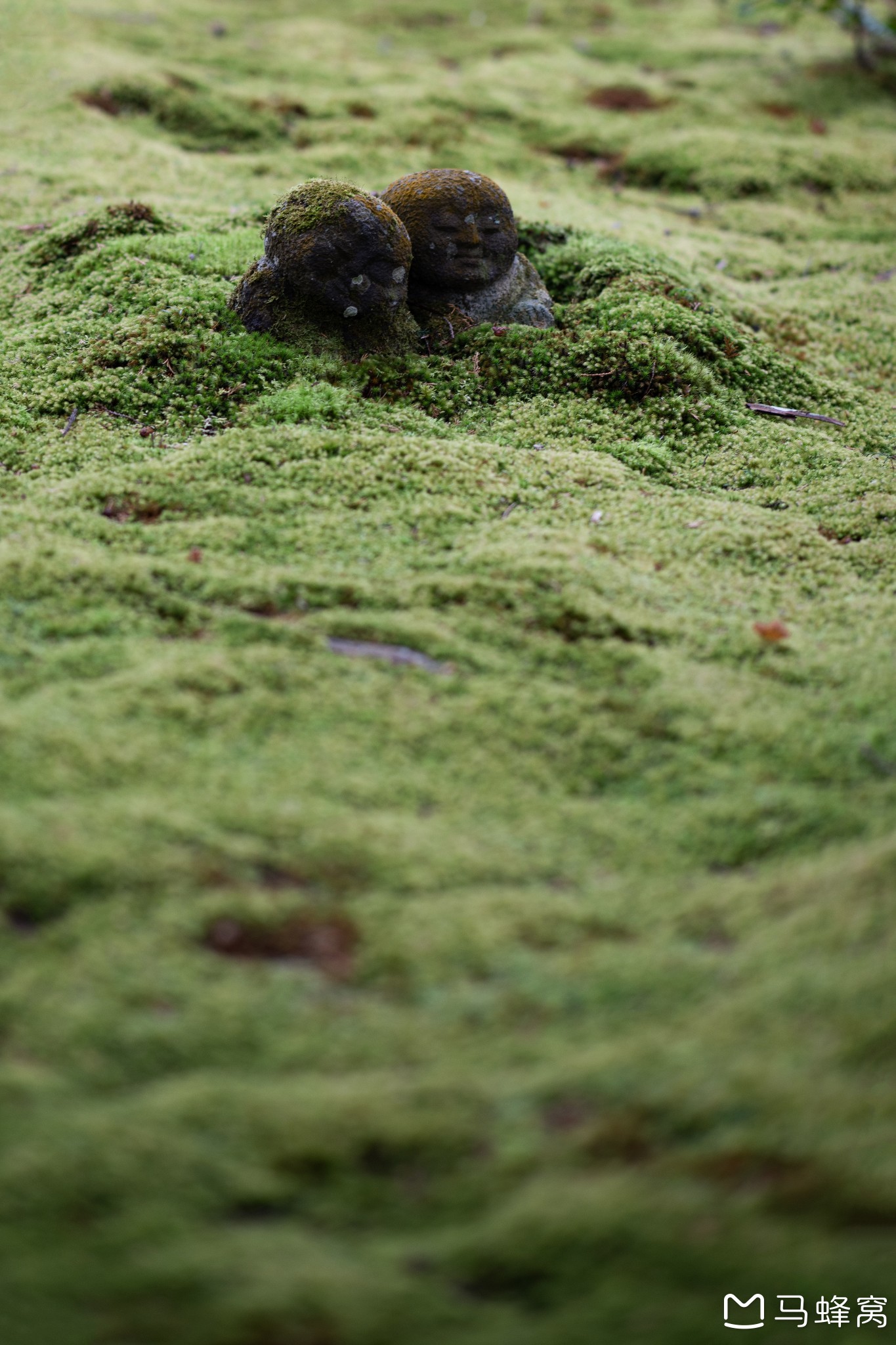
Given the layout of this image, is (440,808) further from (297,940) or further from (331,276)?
(331,276)

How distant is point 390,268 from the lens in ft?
17.9

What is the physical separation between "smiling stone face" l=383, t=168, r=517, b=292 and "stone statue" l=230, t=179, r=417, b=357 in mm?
229

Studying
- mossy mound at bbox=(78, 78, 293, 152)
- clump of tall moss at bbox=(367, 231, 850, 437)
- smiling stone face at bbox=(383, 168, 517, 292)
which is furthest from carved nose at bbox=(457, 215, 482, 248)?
mossy mound at bbox=(78, 78, 293, 152)

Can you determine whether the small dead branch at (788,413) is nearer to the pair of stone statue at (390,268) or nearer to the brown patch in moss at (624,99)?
the pair of stone statue at (390,268)

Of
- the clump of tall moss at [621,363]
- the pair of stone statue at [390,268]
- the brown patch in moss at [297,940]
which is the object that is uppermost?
the pair of stone statue at [390,268]

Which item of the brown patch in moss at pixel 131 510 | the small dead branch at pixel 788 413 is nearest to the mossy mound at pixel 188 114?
the small dead branch at pixel 788 413

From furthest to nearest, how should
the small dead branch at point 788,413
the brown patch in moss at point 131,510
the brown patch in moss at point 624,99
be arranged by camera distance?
the brown patch in moss at point 624,99
the small dead branch at point 788,413
the brown patch in moss at point 131,510

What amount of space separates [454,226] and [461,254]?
0.54 feet

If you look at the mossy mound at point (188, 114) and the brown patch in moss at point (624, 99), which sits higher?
the brown patch in moss at point (624, 99)

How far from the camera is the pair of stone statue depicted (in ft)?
17.6

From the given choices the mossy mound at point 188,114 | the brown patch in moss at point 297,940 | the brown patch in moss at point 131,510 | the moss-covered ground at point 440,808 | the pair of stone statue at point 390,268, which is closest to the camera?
the moss-covered ground at point 440,808

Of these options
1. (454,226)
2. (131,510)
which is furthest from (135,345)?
(454,226)

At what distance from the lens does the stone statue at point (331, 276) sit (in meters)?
5.34

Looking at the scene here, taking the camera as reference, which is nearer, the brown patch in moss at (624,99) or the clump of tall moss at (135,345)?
the clump of tall moss at (135,345)
